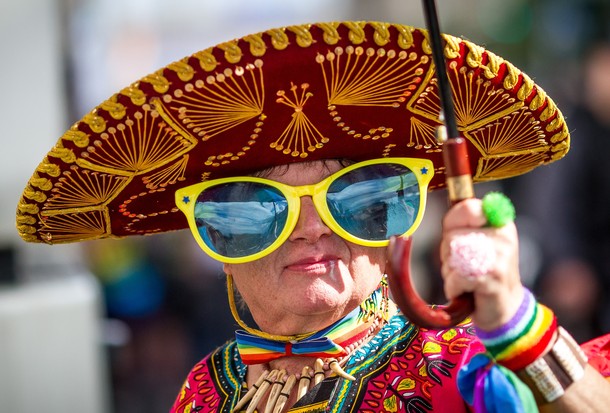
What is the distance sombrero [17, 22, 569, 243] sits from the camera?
1.59 m

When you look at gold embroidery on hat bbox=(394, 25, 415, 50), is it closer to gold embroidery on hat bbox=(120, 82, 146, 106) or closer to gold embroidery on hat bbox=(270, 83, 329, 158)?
gold embroidery on hat bbox=(270, 83, 329, 158)

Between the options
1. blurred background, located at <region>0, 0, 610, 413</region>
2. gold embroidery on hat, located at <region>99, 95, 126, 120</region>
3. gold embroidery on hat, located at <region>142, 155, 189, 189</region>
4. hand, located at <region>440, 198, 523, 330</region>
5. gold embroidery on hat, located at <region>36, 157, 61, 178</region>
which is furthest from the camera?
blurred background, located at <region>0, 0, 610, 413</region>

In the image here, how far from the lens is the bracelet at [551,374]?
1.42m

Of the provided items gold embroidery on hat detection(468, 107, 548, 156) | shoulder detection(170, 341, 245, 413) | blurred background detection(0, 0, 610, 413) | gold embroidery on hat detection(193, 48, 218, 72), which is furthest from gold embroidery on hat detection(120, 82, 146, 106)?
blurred background detection(0, 0, 610, 413)

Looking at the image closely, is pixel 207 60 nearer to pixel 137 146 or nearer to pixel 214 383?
pixel 137 146

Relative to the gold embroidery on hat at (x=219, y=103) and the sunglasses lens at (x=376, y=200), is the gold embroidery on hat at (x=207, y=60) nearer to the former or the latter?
the gold embroidery on hat at (x=219, y=103)

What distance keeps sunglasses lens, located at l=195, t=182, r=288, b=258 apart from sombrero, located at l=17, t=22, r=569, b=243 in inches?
2.1

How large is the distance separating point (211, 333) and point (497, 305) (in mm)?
4574

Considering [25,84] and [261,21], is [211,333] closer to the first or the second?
[25,84]

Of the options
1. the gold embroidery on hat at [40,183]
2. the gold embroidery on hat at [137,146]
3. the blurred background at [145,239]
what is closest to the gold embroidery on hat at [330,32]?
the gold embroidery on hat at [137,146]

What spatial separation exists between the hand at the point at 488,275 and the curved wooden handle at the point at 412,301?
2 centimetres

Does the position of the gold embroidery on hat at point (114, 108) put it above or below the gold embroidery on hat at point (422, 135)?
above

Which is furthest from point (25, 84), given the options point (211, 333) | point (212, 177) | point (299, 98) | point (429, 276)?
point (299, 98)

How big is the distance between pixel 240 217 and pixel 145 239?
14.7 ft
